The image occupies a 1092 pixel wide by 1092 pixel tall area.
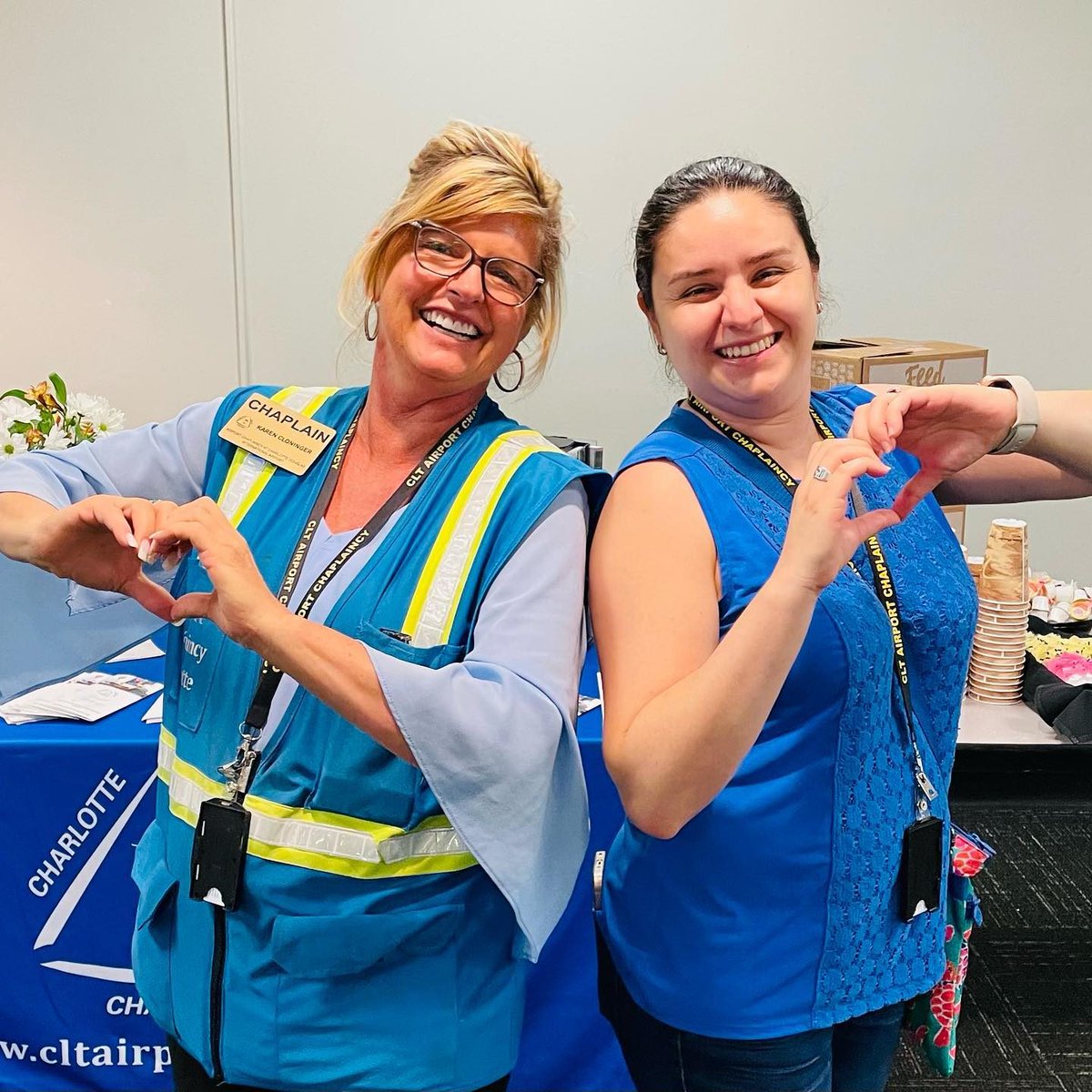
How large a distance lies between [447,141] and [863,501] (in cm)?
58

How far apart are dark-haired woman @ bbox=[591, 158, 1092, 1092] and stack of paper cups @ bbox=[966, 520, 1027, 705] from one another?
3.65ft

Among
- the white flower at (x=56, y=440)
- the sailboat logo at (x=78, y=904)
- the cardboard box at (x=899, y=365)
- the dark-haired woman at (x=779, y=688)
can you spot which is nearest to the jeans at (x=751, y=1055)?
the dark-haired woman at (x=779, y=688)

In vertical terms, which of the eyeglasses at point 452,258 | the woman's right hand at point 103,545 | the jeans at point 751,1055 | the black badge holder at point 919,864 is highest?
the eyeglasses at point 452,258

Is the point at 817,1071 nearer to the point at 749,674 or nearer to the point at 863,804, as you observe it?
the point at 863,804

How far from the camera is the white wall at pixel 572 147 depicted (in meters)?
3.79

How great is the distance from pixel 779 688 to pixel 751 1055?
1.31 ft

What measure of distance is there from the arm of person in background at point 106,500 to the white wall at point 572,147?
9.44 ft

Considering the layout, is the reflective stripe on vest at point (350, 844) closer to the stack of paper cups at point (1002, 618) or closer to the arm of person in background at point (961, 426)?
the arm of person in background at point (961, 426)

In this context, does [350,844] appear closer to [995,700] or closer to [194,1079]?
[194,1079]

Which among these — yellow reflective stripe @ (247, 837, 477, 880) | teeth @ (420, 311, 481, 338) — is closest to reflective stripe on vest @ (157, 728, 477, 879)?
yellow reflective stripe @ (247, 837, 477, 880)

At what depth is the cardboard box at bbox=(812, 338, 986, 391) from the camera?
233 cm

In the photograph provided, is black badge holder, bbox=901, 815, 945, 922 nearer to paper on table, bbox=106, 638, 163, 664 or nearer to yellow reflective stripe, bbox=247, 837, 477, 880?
yellow reflective stripe, bbox=247, 837, 477, 880

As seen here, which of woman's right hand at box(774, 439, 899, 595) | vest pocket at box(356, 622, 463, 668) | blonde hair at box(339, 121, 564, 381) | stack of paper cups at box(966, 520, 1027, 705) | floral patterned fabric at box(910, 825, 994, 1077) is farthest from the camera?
stack of paper cups at box(966, 520, 1027, 705)

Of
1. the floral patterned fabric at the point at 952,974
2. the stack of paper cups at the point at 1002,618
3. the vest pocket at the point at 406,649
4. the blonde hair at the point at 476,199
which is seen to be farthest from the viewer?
the stack of paper cups at the point at 1002,618
